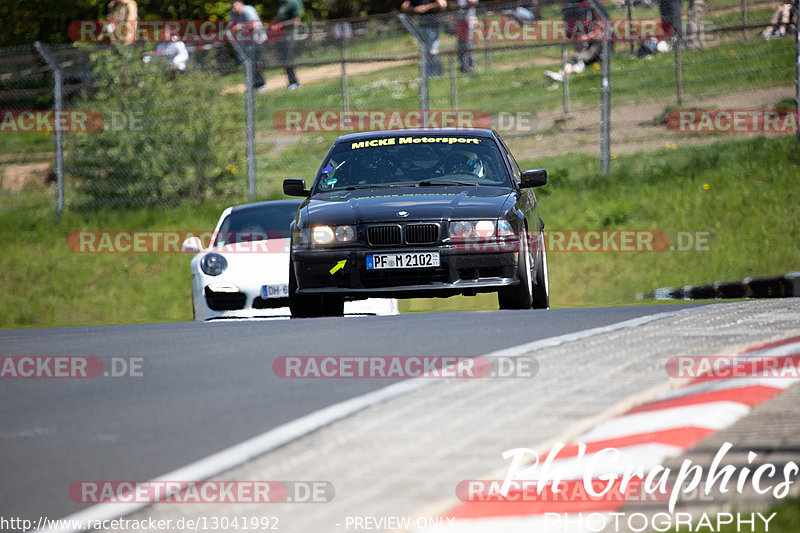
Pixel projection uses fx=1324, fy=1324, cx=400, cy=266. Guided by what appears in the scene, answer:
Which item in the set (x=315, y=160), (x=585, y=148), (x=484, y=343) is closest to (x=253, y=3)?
(x=315, y=160)

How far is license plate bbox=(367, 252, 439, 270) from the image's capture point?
9891 millimetres

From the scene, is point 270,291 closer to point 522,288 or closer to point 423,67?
point 522,288

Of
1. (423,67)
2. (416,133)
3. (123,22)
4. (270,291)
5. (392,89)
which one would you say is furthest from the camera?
(123,22)

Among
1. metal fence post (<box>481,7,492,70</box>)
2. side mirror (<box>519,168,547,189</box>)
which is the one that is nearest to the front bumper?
side mirror (<box>519,168,547,189</box>)

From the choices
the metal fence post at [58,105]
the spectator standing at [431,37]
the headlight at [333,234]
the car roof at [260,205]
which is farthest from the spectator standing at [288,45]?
the headlight at [333,234]

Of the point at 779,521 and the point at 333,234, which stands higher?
the point at 333,234

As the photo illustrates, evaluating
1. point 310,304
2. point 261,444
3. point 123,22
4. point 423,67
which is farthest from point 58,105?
point 261,444

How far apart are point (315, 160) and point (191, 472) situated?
17.9 m

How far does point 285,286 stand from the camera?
12375 millimetres

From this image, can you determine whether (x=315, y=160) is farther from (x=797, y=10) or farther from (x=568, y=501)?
(x=568, y=501)

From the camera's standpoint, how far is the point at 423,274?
32.6 ft

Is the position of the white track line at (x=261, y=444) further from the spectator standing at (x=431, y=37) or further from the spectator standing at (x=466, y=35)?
the spectator standing at (x=466, y=35)

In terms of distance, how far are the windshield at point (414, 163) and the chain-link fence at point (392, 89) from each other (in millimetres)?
7602

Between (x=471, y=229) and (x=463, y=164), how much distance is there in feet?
5.06
